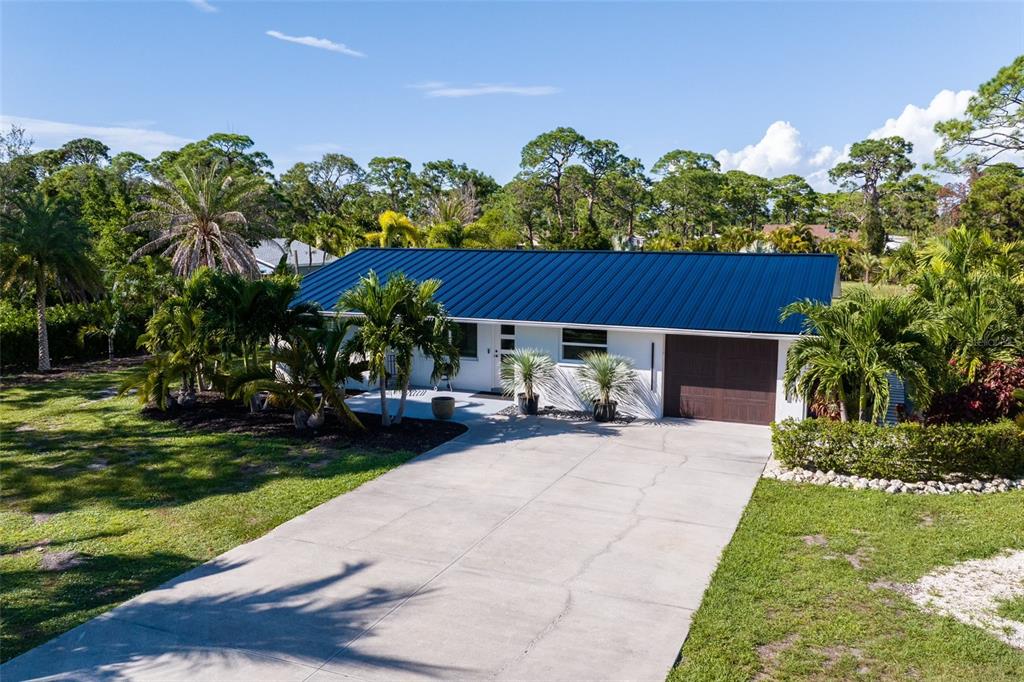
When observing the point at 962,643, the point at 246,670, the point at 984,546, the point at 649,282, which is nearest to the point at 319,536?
the point at 246,670

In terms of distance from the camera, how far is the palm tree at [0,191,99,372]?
Answer: 2239 centimetres

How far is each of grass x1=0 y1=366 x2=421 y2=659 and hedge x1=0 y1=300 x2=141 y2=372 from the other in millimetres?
6193

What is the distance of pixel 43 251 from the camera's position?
22.6m

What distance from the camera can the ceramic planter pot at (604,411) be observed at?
1791 cm

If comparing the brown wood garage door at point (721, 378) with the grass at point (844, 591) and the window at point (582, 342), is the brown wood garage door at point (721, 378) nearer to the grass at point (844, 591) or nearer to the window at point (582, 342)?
the window at point (582, 342)

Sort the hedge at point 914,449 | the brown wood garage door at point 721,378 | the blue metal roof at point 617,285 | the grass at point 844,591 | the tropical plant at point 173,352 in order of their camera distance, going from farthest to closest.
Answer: the blue metal roof at point 617,285
the tropical plant at point 173,352
the brown wood garage door at point 721,378
the hedge at point 914,449
the grass at point 844,591

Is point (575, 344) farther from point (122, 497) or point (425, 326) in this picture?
point (122, 497)

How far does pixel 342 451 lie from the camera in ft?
49.6

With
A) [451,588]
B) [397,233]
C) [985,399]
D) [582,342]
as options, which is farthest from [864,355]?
[397,233]

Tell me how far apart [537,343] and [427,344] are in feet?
13.6

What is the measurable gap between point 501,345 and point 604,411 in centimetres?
A: 379

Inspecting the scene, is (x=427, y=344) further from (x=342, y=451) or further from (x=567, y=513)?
(x=567, y=513)

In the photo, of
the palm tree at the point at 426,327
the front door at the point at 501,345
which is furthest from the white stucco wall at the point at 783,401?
the palm tree at the point at 426,327

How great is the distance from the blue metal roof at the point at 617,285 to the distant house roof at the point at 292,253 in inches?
986
